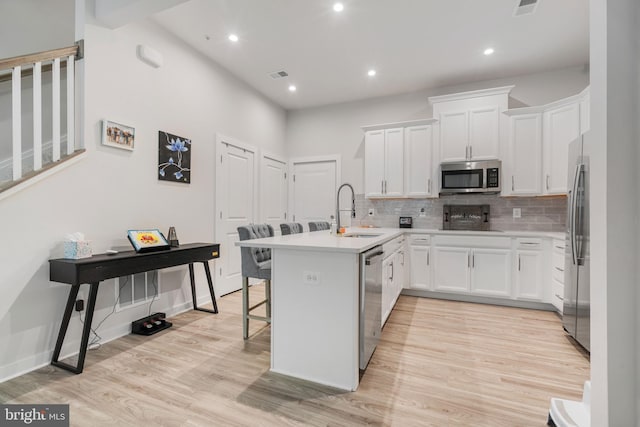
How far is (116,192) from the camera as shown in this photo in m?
2.64

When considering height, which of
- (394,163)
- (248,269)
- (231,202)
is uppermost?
(394,163)

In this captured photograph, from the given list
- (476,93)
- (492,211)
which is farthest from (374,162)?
(492,211)

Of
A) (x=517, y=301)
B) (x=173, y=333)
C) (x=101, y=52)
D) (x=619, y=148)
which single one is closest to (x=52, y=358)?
(x=173, y=333)

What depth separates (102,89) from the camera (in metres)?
2.52

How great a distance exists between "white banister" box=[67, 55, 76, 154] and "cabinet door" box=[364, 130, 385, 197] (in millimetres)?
3516

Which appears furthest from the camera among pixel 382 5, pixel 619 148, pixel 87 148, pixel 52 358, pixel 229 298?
pixel 229 298

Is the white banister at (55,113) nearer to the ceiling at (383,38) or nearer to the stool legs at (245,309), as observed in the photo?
the ceiling at (383,38)

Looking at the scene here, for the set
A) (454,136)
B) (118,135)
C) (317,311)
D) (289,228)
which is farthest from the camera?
(454,136)

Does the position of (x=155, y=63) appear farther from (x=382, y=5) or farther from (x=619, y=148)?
(x=619, y=148)

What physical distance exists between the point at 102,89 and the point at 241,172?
1.97 meters

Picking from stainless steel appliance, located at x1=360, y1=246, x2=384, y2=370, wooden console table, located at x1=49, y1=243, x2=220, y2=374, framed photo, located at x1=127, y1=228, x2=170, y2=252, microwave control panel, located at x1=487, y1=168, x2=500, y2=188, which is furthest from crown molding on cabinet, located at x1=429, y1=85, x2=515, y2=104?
wooden console table, located at x1=49, y1=243, x2=220, y2=374

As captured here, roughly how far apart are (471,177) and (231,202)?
11.0ft

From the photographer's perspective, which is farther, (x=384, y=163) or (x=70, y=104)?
(x=384, y=163)

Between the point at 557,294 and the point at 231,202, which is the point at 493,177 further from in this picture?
the point at 231,202
